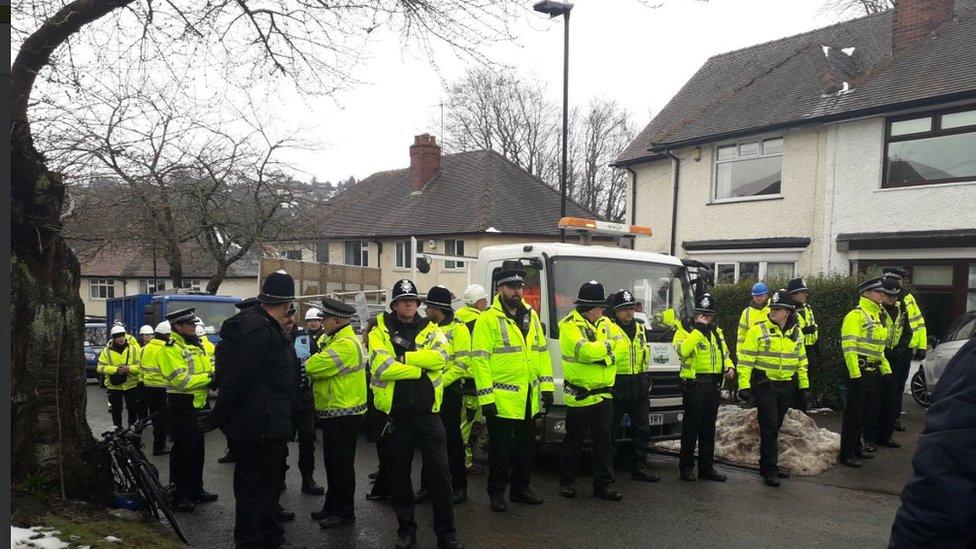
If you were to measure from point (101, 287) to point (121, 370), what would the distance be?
4121 cm

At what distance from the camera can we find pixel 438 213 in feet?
98.7

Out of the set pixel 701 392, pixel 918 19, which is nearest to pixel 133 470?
pixel 701 392

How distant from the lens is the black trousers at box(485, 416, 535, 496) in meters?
6.17

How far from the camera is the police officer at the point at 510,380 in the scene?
19.7 feet

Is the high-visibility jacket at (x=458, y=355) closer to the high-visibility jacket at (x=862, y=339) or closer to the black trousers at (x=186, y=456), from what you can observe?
the black trousers at (x=186, y=456)

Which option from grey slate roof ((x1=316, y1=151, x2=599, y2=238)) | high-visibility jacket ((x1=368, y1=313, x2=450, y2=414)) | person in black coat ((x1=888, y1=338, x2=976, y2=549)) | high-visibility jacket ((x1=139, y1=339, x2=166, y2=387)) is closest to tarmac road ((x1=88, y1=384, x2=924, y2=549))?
high-visibility jacket ((x1=368, y1=313, x2=450, y2=414))

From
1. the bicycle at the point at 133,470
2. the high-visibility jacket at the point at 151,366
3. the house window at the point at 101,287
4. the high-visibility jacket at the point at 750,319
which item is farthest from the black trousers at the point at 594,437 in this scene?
the house window at the point at 101,287

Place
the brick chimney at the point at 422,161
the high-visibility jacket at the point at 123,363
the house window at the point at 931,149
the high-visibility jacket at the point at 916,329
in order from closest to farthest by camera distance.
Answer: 1. the high-visibility jacket at the point at 916,329
2. the high-visibility jacket at the point at 123,363
3. the house window at the point at 931,149
4. the brick chimney at the point at 422,161

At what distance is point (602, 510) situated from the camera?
6.23 m

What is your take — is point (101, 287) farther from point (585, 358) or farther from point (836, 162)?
point (585, 358)

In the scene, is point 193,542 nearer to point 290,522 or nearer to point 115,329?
point 290,522

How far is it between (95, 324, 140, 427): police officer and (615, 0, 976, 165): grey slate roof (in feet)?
45.9

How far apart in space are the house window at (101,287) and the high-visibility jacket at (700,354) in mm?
46604

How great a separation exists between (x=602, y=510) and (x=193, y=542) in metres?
3.43
